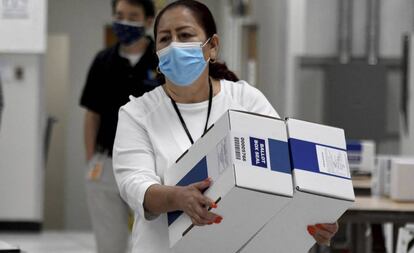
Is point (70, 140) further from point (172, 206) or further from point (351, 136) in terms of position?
point (172, 206)

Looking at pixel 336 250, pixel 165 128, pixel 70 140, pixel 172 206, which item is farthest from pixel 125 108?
pixel 70 140

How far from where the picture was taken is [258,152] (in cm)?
214

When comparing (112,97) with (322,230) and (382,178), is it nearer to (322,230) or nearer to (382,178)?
(382,178)

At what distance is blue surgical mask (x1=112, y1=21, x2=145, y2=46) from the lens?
4191 millimetres

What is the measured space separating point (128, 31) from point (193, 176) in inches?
81.8

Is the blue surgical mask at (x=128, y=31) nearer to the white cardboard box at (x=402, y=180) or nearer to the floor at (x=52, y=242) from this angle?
the white cardboard box at (x=402, y=180)

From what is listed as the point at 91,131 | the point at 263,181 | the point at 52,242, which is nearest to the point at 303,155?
the point at 263,181

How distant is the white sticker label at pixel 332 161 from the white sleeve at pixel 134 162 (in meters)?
0.41

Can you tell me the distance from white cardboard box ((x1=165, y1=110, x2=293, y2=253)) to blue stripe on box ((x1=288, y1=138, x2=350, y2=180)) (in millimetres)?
17

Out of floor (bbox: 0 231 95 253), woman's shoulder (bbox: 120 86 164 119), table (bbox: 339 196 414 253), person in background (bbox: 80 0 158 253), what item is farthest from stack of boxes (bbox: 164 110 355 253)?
floor (bbox: 0 231 95 253)

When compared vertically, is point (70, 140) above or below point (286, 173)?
below

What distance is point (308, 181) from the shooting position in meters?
2.13

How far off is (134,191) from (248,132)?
339 millimetres

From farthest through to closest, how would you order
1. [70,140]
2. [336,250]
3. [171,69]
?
[70,140] → [336,250] → [171,69]
